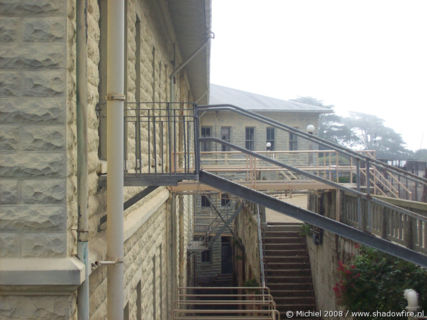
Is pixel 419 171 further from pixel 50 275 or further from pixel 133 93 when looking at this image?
pixel 50 275

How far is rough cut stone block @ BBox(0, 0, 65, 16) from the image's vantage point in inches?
120

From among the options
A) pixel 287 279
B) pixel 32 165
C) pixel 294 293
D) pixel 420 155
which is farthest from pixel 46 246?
pixel 420 155

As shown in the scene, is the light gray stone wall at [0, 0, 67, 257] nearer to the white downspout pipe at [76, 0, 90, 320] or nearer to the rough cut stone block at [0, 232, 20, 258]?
the rough cut stone block at [0, 232, 20, 258]

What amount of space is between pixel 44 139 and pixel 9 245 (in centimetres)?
74

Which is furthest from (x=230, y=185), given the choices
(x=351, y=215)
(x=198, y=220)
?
(x=198, y=220)

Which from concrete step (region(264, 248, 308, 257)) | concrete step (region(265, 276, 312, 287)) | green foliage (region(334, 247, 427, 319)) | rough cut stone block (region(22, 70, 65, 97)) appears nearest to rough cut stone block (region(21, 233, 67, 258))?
rough cut stone block (region(22, 70, 65, 97))

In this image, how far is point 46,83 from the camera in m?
3.02

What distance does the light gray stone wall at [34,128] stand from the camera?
302 cm

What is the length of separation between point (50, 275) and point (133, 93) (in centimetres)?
314

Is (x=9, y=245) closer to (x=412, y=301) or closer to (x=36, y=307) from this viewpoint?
(x=36, y=307)

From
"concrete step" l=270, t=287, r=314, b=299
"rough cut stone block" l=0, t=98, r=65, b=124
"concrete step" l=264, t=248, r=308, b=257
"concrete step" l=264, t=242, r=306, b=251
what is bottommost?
"concrete step" l=270, t=287, r=314, b=299

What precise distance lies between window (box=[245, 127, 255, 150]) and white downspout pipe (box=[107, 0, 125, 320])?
Answer: 946 inches

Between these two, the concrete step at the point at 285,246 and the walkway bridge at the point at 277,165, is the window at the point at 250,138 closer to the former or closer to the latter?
the concrete step at the point at 285,246

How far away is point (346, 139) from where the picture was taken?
70.0m
